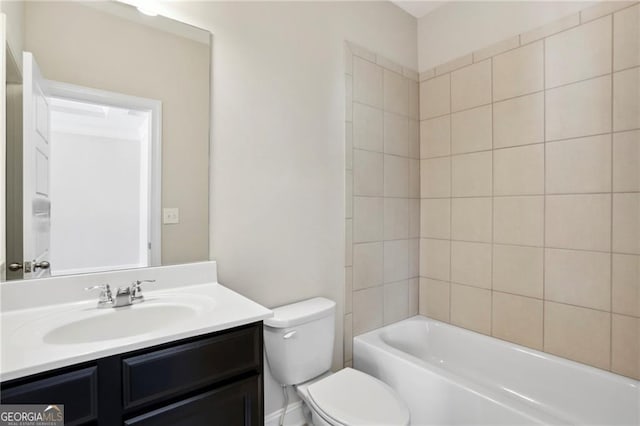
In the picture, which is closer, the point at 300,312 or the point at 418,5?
the point at 300,312

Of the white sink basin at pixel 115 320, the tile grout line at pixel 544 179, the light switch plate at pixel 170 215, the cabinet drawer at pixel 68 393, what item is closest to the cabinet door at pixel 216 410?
the cabinet drawer at pixel 68 393

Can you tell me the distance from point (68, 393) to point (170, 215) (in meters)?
0.78

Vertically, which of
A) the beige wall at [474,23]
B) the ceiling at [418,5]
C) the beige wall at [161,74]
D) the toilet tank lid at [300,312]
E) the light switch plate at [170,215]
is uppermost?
the ceiling at [418,5]

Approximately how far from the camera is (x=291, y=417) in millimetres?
1802

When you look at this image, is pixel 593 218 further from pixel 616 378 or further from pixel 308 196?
pixel 308 196

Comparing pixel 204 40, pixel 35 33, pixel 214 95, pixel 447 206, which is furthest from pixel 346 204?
pixel 35 33

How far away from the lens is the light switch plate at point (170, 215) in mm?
1462

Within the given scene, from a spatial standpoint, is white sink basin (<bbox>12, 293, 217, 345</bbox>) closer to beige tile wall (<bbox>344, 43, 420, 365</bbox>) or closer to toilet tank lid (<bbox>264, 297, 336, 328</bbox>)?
toilet tank lid (<bbox>264, 297, 336, 328</bbox>)

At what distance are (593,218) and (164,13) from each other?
2.28 m

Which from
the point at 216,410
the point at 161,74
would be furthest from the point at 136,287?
the point at 161,74

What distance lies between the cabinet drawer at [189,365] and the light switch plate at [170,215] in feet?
2.09

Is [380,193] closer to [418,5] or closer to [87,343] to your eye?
[418,5]

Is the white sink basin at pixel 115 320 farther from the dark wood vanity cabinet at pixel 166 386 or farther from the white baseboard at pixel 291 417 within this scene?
the white baseboard at pixel 291 417

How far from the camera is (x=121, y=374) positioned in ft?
2.93
